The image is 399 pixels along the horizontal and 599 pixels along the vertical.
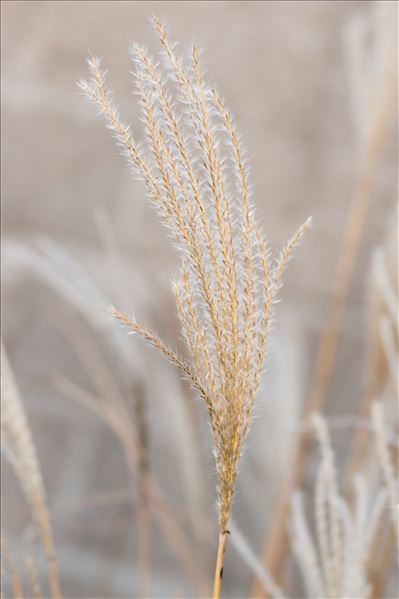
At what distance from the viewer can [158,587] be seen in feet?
4.09

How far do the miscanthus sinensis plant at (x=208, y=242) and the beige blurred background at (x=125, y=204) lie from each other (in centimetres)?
83

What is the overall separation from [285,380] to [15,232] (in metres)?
0.65

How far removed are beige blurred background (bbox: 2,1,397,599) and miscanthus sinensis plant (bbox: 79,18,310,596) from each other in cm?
83

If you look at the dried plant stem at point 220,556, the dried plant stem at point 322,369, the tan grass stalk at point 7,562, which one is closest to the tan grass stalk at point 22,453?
the tan grass stalk at point 7,562

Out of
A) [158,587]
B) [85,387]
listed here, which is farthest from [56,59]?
[158,587]

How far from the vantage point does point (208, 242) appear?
290 mm

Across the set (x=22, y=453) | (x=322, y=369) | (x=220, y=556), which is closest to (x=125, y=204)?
(x=322, y=369)

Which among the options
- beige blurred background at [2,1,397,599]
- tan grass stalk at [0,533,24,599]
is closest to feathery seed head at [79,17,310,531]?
tan grass stalk at [0,533,24,599]

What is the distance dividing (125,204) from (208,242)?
3.26 feet

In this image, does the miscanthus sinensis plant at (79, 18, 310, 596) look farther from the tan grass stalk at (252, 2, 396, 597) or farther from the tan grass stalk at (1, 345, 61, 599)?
the tan grass stalk at (252, 2, 396, 597)

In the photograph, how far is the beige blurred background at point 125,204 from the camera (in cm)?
119

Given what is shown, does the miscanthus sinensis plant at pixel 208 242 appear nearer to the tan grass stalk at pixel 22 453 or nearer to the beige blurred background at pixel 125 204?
the tan grass stalk at pixel 22 453

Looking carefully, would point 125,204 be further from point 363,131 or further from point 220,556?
point 220,556

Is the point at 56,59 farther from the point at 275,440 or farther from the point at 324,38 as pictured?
the point at 275,440
